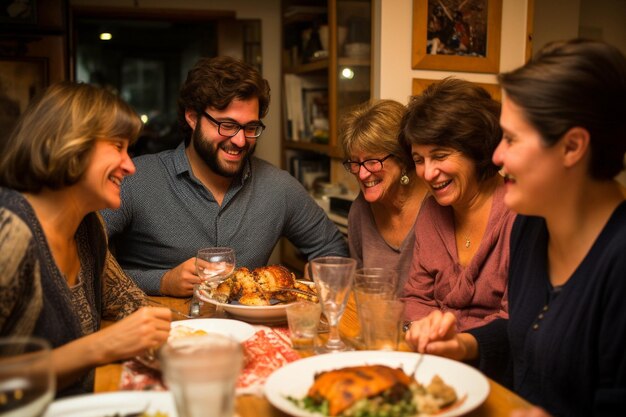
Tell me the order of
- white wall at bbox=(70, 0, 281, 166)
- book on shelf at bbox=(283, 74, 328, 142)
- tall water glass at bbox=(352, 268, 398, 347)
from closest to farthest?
tall water glass at bbox=(352, 268, 398, 347) < book on shelf at bbox=(283, 74, 328, 142) < white wall at bbox=(70, 0, 281, 166)

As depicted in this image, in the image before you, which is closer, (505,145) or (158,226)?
→ (505,145)

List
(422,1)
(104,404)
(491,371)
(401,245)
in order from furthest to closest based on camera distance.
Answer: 1. (422,1)
2. (401,245)
3. (491,371)
4. (104,404)

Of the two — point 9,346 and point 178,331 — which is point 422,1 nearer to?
point 178,331

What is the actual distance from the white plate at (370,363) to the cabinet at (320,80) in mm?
1978

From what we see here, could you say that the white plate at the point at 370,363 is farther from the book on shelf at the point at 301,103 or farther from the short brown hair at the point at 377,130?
the book on shelf at the point at 301,103

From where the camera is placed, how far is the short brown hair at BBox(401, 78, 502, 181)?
6.28 feet

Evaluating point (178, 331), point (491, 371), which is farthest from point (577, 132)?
point (178, 331)

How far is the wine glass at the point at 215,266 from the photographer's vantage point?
5.79ft

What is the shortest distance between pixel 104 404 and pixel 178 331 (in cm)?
42

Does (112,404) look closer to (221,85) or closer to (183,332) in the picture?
(183,332)

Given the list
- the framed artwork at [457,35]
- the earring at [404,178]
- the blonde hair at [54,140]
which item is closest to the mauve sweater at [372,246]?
the earring at [404,178]

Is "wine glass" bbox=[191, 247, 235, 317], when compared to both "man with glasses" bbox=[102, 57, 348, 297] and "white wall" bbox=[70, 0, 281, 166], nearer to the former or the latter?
"man with glasses" bbox=[102, 57, 348, 297]

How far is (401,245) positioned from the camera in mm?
2389

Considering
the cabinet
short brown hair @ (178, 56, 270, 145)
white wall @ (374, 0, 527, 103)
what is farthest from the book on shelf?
short brown hair @ (178, 56, 270, 145)
